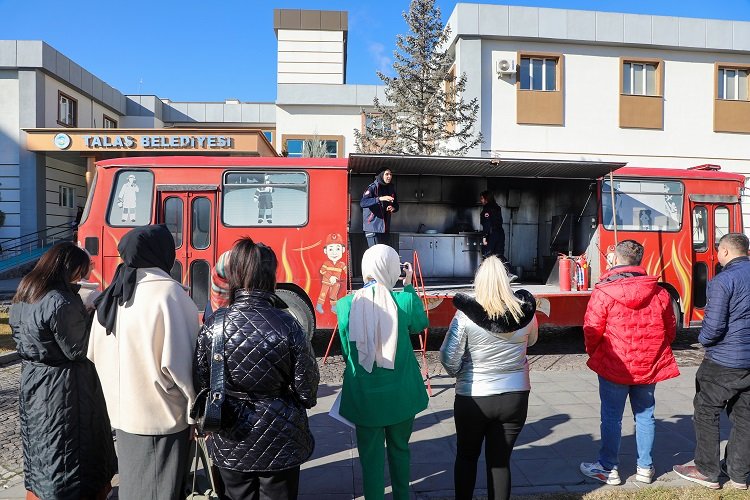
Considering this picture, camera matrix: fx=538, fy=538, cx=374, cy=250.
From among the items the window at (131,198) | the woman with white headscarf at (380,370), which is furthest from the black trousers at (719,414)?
the window at (131,198)

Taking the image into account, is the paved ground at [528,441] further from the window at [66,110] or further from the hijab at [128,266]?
the window at [66,110]

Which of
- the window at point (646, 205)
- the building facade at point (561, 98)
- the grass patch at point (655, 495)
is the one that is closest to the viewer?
the grass patch at point (655, 495)

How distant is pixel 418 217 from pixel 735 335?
28.5 ft

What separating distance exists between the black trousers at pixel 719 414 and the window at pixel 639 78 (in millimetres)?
17012

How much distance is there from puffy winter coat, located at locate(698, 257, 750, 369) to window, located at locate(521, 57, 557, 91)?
51.3 feet

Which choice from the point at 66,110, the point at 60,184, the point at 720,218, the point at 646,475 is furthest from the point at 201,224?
the point at 66,110

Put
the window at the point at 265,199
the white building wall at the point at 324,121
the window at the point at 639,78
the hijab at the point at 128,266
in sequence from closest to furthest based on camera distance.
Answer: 1. the hijab at the point at 128,266
2. the window at the point at 265,199
3. the window at the point at 639,78
4. the white building wall at the point at 324,121

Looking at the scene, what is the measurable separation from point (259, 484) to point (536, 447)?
3.12 m

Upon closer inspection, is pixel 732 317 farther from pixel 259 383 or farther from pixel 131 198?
pixel 131 198

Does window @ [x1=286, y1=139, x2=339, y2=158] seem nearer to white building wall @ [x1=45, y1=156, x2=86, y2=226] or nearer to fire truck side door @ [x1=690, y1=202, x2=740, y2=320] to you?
white building wall @ [x1=45, y1=156, x2=86, y2=226]

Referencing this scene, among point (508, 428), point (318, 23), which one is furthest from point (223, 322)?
point (318, 23)

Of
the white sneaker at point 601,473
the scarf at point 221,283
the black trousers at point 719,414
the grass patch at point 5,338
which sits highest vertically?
the scarf at point 221,283

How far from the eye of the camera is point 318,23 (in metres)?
32.2

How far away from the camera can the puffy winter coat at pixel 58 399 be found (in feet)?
10.2
